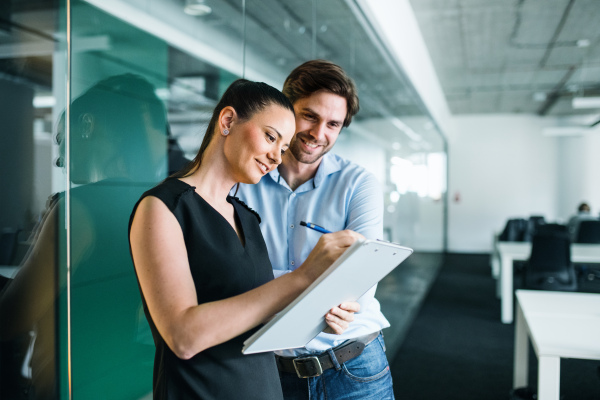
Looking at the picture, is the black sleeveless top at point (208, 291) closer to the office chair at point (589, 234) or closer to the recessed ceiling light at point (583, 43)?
the recessed ceiling light at point (583, 43)

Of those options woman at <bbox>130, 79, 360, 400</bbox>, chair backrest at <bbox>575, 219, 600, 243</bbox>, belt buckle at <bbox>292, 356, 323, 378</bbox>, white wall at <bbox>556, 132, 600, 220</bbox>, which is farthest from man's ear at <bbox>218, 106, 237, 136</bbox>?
white wall at <bbox>556, 132, 600, 220</bbox>

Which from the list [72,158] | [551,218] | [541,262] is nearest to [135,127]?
[72,158]

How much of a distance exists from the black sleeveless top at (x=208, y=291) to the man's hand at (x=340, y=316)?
169mm

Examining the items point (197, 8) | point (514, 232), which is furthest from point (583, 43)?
point (197, 8)

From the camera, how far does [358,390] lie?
4.58 feet

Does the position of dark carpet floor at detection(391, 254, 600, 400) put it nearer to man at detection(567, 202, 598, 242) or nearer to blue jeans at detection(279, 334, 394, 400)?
man at detection(567, 202, 598, 242)

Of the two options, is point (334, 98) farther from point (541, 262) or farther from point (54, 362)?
point (541, 262)

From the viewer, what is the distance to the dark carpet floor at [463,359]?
12.8ft

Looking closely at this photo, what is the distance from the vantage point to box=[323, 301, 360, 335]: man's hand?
3.44 feet

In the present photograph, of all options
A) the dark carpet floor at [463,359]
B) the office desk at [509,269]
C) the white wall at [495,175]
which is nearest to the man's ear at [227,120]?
the dark carpet floor at [463,359]

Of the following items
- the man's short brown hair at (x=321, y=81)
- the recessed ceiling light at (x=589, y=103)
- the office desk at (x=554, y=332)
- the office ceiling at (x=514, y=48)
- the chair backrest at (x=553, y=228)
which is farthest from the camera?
the recessed ceiling light at (x=589, y=103)

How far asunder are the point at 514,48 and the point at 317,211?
22.9 ft

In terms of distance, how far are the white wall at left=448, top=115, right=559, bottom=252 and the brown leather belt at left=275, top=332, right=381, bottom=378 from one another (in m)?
12.1

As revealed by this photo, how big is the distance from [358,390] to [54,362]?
0.79 metres
